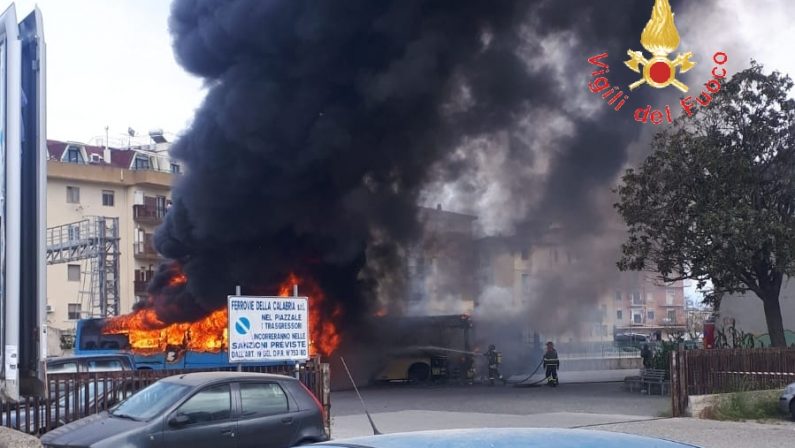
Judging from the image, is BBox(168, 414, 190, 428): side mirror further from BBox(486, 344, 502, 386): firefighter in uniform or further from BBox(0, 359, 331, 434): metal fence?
BBox(486, 344, 502, 386): firefighter in uniform

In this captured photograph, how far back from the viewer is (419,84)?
96.2ft

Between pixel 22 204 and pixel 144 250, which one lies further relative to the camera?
pixel 144 250

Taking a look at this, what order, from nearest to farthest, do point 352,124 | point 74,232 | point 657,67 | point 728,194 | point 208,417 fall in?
point 208,417
point 728,194
point 657,67
point 352,124
point 74,232

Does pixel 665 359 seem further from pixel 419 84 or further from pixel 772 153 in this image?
pixel 419 84

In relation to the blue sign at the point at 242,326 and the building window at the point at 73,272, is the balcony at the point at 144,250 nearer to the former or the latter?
the building window at the point at 73,272

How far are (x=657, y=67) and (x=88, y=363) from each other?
1930cm

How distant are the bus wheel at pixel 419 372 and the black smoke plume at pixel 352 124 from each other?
117 inches

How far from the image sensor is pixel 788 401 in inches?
619

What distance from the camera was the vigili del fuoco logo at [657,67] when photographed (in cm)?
2669

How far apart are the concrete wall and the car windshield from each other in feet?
76.4

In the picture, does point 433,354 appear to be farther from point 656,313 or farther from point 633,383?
point 656,313

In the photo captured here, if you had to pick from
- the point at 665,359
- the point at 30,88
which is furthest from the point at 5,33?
the point at 665,359

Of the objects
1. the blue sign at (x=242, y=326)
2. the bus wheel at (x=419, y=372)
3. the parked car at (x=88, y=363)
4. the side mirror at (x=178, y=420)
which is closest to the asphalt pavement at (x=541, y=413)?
the bus wheel at (x=419, y=372)

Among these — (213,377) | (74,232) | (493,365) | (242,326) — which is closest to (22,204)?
(213,377)
